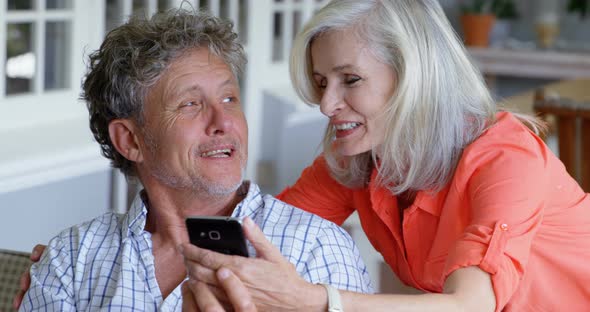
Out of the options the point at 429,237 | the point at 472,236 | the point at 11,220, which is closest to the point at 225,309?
the point at 472,236

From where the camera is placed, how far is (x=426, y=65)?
69.6 inches

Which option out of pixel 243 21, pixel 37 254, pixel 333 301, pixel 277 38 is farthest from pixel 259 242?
pixel 277 38

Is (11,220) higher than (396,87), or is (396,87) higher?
(396,87)

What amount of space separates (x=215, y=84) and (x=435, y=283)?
0.56 meters

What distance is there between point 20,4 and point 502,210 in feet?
6.79

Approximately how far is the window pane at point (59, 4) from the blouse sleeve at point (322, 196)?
1542 millimetres

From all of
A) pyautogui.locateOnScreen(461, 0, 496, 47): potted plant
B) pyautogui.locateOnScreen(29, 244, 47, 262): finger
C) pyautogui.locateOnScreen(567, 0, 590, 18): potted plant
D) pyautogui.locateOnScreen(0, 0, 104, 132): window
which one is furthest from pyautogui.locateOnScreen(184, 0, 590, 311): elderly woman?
pyautogui.locateOnScreen(567, 0, 590, 18): potted plant

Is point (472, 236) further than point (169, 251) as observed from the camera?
No

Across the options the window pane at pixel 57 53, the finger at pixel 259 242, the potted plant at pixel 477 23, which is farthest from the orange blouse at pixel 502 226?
the potted plant at pixel 477 23

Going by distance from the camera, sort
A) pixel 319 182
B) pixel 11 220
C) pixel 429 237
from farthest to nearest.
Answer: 1. pixel 11 220
2. pixel 319 182
3. pixel 429 237

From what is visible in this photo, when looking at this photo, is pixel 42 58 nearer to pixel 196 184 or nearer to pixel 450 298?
pixel 196 184

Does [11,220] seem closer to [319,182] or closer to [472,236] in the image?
[319,182]

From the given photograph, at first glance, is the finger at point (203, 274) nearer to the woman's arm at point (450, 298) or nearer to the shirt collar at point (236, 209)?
the woman's arm at point (450, 298)

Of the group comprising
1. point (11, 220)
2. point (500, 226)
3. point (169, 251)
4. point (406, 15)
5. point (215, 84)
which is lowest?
point (11, 220)
